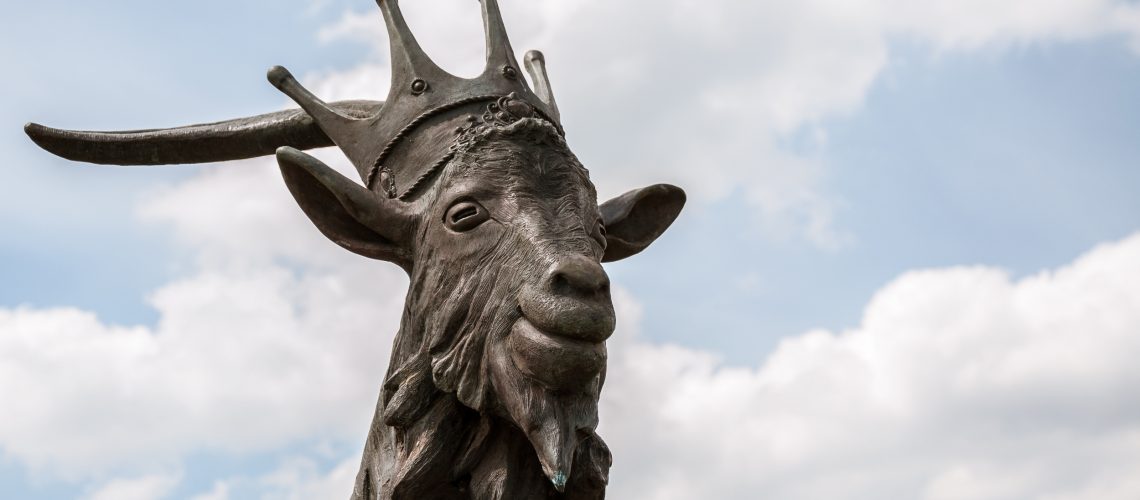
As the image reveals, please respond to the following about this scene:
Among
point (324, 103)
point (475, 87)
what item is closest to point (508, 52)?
point (475, 87)

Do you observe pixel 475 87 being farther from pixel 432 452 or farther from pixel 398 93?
pixel 432 452

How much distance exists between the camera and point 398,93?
4.70 m

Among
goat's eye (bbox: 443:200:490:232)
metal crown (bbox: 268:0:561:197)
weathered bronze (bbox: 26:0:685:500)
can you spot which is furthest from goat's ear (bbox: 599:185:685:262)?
goat's eye (bbox: 443:200:490:232)

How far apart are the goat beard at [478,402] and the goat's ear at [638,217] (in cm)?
88

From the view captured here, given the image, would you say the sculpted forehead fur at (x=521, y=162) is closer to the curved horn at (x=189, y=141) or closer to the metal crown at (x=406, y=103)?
the metal crown at (x=406, y=103)

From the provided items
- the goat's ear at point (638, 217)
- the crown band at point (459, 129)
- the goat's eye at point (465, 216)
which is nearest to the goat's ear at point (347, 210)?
the crown band at point (459, 129)

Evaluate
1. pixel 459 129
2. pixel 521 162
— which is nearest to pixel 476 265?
pixel 521 162

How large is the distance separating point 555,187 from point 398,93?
75cm

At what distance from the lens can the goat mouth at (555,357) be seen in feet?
12.6

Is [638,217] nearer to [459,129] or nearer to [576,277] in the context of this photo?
[459,129]

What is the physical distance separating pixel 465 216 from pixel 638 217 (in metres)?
0.99

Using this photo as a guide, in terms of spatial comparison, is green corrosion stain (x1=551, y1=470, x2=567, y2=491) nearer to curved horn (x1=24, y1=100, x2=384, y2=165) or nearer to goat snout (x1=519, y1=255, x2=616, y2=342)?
goat snout (x1=519, y1=255, x2=616, y2=342)

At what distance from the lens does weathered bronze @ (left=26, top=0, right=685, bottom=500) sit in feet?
12.8

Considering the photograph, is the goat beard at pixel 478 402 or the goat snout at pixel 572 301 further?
the goat beard at pixel 478 402
